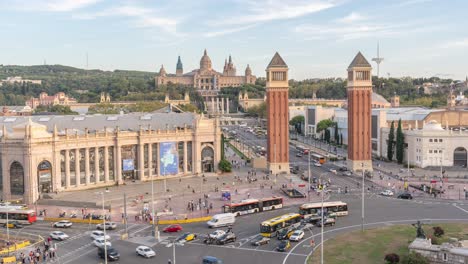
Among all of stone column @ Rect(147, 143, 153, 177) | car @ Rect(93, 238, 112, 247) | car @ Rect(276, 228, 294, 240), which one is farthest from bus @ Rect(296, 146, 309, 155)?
car @ Rect(93, 238, 112, 247)

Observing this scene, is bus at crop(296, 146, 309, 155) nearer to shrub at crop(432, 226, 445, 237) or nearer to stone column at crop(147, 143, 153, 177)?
stone column at crop(147, 143, 153, 177)

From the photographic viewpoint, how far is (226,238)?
53.8m

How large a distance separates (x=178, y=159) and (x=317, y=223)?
136 feet

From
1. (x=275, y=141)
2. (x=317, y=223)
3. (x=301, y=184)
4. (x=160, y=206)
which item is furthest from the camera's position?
(x=275, y=141)

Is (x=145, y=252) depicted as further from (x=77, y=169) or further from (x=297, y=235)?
(x=77, y=169)

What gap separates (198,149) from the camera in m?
98.4

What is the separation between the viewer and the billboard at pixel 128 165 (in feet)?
299

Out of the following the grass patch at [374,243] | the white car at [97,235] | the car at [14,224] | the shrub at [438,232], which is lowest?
the car at [14,224]

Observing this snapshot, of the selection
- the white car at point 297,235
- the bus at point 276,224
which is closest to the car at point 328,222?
the bus at point 276,224

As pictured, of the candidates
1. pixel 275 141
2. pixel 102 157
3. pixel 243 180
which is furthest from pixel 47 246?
pixel 275 141

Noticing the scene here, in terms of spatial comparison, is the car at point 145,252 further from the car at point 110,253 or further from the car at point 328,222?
the car at point 328,222

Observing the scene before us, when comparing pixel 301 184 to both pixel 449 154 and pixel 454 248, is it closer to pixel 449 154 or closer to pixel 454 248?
pixel 449 154

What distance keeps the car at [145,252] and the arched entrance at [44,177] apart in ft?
116

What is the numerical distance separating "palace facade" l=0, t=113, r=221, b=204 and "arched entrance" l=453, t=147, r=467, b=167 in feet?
155
